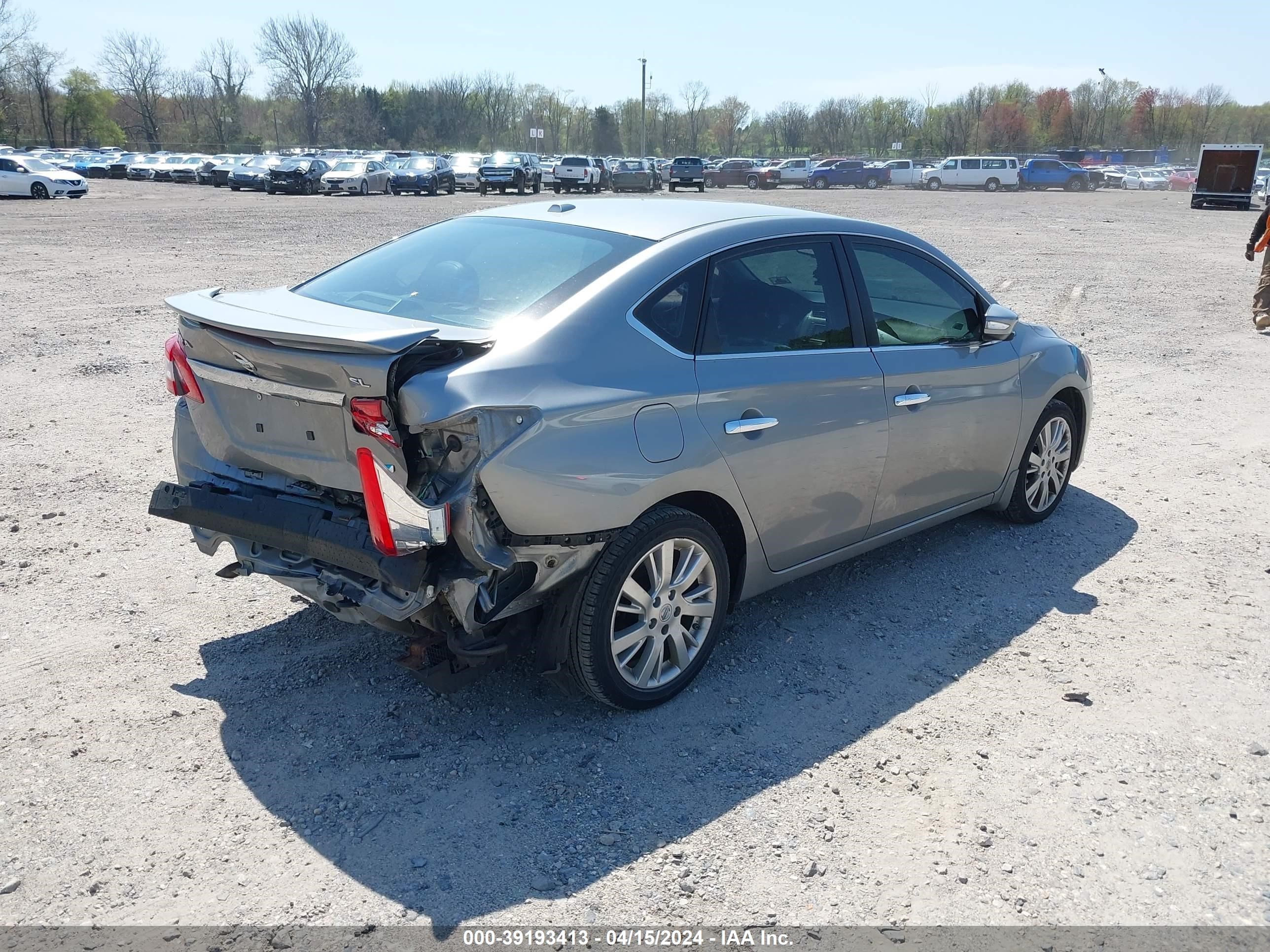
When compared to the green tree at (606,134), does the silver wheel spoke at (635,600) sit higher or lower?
lower

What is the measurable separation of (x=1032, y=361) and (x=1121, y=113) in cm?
11863

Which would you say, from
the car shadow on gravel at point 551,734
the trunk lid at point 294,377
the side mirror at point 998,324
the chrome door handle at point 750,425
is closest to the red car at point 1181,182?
the side mirror at point 998,324

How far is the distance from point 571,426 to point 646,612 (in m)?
0.82

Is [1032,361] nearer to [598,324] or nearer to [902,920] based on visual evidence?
[598,324]

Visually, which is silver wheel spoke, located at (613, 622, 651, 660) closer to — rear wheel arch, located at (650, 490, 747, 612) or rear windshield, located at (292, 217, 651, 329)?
rear wheel arch, located at (650, 490, 747, 612)

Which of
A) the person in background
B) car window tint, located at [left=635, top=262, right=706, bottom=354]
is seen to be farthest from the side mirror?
the person in background

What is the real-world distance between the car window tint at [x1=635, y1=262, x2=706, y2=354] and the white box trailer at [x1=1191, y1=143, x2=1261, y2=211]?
43.2 metres

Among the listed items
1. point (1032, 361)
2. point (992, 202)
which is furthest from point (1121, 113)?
point (1032, 361)

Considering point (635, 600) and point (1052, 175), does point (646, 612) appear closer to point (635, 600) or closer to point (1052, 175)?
point (635, 600)

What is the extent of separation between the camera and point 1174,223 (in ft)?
104

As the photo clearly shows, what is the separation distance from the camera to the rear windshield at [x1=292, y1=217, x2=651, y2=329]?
3797mm

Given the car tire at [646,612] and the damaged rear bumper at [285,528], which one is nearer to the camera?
the damaged rear bumper at [285,528]

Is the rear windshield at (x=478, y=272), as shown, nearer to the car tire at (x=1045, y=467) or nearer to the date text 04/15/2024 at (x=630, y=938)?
the date text 04/15/2024 at (x=630, y=938)

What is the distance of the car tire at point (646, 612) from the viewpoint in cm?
358
